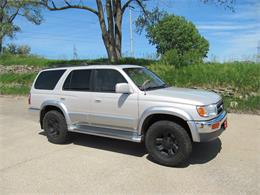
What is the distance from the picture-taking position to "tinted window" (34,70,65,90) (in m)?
7.24

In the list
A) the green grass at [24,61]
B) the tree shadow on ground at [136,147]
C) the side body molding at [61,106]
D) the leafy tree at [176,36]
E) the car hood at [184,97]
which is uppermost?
the leafy tree at [176,36]

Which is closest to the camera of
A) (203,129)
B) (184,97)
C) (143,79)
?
(203,129)

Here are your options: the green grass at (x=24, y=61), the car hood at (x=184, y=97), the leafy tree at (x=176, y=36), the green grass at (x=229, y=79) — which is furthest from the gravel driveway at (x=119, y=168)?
the leafy tree at (x=176, y=36)

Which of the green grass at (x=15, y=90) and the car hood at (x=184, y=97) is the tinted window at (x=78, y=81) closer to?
the car hood at (x=184, y=97)

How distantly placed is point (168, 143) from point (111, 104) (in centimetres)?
145

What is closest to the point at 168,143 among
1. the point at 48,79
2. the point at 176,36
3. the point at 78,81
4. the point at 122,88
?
the point at 122,88

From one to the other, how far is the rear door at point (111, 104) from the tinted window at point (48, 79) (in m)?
1.24

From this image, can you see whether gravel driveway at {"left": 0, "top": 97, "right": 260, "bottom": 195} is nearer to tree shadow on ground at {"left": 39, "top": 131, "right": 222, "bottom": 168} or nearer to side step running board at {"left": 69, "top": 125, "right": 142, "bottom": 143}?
tree shadow on ground at {"left": 39, "top": 131, "right": 222, "bottom": 168}

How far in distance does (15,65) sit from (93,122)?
16.2 metres

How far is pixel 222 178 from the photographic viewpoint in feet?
15.9

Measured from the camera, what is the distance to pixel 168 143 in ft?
17.8

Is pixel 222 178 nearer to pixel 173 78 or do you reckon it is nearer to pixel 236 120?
pixel 236 120

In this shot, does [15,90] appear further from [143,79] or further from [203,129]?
[203,129]

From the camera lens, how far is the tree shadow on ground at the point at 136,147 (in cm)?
580
